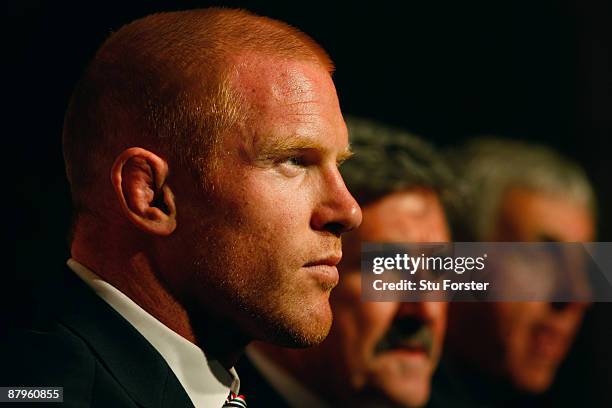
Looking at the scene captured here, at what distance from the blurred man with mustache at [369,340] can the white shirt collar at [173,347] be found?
0.54 meters

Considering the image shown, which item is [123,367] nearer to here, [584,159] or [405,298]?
[405,298]

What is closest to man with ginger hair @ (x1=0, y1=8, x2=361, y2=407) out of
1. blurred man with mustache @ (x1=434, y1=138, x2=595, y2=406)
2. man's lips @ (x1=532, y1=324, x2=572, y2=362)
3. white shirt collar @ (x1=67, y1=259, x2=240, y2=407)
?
white shirt collar @ (x1=67, y1=259, x2=240, y2=407)

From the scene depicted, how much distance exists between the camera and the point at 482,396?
2229 mm

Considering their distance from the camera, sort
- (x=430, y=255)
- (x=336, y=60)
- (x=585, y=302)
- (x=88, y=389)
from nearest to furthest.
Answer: (x=88, y=389), (x=430, y=255), (x=336, y=60), (x=585, y=302)

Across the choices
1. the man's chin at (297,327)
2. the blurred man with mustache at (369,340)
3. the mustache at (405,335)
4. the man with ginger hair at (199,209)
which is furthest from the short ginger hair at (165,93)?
the mustache at (405,335)

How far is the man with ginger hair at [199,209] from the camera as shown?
136 cm

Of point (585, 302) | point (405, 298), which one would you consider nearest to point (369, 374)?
point (405, 298)

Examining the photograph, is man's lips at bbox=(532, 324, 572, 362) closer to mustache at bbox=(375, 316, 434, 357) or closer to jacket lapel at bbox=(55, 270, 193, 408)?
mustache at bbox=(375, 316, 434, 357)

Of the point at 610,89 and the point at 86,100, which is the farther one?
the point at 610,89

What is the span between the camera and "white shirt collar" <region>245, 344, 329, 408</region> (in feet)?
6.38

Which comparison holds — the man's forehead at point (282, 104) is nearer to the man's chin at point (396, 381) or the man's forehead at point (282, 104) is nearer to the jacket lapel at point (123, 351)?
the jacket lapel at point (123, 351)

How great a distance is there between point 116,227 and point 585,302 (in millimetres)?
1299

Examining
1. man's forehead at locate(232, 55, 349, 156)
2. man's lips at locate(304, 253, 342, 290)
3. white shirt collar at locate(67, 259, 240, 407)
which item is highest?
man's forehead at locate(232, 55, 349, 156)

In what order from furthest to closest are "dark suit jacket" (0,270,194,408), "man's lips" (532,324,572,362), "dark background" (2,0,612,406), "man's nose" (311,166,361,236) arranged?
"man's lips" (532,324,572,362) → "dark background" (2,0,612,406) → "man's nose" (311,166,361,236) → "dark suit jacket" (0,270,194,408)
